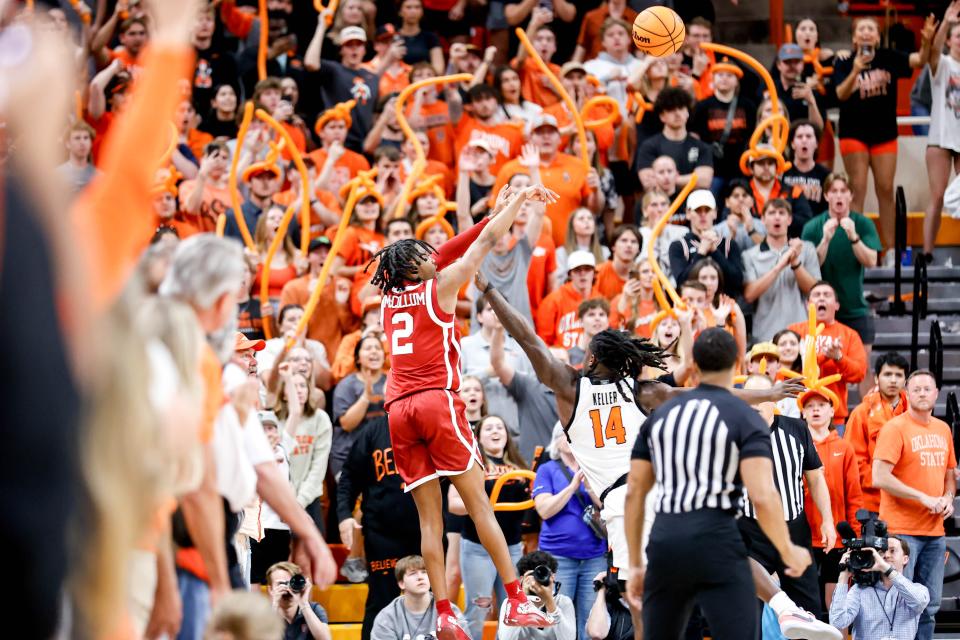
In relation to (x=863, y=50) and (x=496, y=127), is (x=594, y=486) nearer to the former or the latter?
(x=496, y=127)

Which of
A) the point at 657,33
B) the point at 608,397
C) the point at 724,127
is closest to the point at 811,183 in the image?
the point at 724,127

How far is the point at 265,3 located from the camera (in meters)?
15.9

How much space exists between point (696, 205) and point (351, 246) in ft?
10.4

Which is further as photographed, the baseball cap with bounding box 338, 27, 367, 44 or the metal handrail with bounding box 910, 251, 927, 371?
the baseball cap with bounding box 338, 27, 367, 44

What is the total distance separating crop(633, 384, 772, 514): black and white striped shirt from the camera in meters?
6.70

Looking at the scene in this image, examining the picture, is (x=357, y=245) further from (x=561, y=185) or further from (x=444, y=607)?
(x=444, y=607)

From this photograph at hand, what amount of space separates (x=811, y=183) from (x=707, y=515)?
8195mm

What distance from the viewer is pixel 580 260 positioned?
1270 cm

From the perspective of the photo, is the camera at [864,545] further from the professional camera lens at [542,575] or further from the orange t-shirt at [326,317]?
the orange t-shirt at [326,317]

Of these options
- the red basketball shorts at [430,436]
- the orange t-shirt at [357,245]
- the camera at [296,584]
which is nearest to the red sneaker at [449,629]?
the red basketball shorts at [430,436]

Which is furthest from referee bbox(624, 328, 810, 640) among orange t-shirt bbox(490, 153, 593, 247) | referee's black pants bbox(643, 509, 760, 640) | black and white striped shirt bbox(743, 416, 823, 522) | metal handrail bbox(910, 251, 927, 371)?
orange t-shirt bbox(490, 153, 593, 247)

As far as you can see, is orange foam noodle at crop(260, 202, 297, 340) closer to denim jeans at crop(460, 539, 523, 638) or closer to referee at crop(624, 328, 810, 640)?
denim jeans at crop(460, 539, 523, 638)

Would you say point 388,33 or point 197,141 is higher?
point 388,33

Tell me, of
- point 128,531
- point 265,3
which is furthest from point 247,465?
point 265,3
